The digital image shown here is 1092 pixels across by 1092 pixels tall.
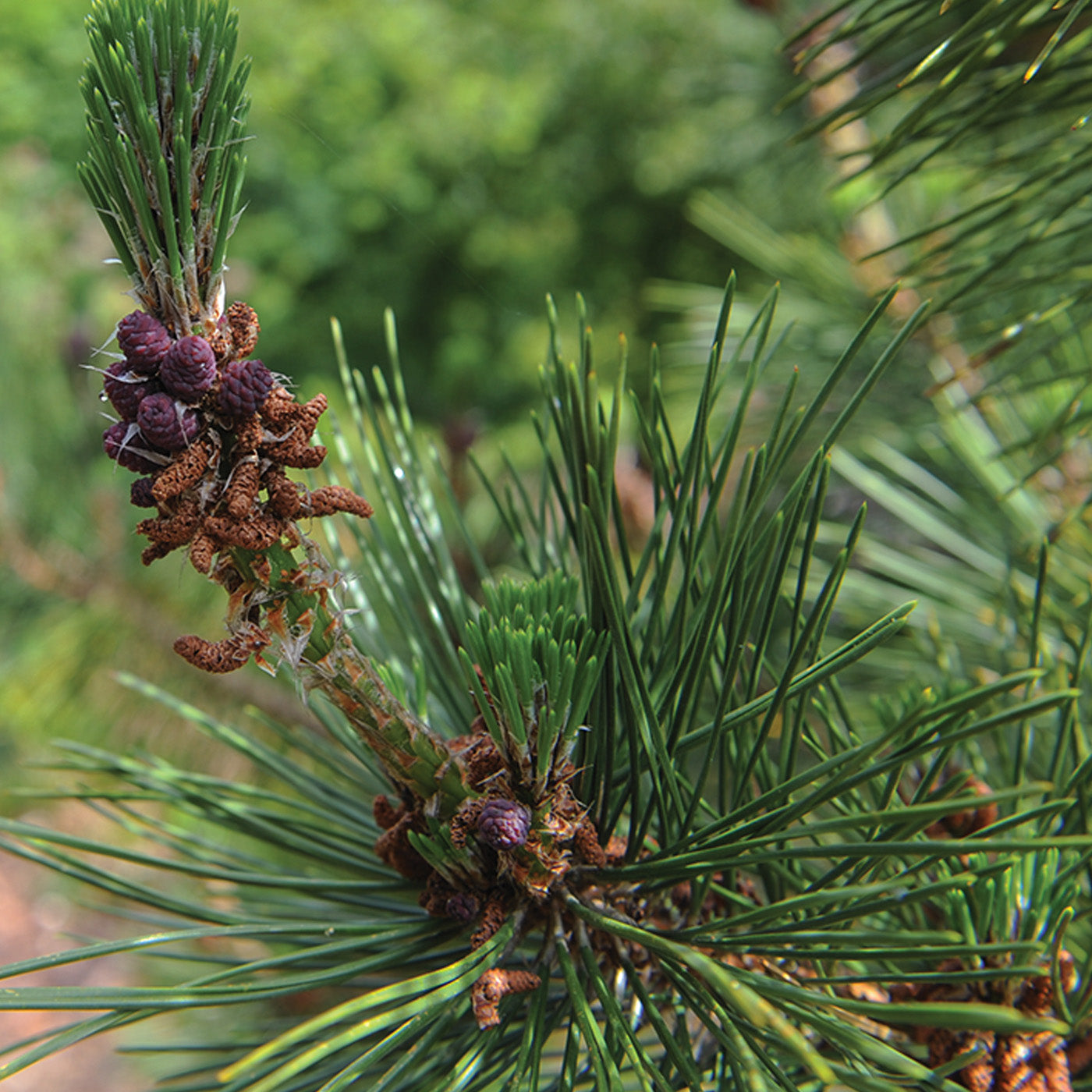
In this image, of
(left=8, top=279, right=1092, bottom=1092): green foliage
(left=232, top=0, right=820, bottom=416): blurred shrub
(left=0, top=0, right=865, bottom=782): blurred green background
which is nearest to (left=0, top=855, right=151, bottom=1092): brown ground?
(left=0, top=0, right=865, bottom=782): blurred green background

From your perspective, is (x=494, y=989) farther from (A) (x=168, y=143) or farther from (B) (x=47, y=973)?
(B) (x=47, y=973)

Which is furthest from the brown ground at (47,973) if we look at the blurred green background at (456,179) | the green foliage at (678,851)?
the green foliage at (678,851)

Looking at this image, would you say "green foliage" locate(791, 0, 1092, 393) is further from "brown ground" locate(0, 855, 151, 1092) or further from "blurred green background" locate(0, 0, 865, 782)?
"brown ground" locate(0, 855, 151, 1092)

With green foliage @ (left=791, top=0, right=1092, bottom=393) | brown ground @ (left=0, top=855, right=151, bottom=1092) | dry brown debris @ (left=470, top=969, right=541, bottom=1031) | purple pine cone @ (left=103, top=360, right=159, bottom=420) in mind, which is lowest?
brown ground @ (left=0, top=855, right=151, bottom=1092)

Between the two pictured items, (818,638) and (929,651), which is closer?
(818,638)

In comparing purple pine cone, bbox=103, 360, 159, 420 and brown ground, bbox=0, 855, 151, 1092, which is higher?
purple pine cone, bbox=103, 360, 159, 420

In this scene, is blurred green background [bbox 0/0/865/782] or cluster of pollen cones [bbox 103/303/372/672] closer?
cluster of pollen cones [bbox 103/303/372/672]

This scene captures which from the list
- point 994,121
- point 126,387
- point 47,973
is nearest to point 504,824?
point 126,387

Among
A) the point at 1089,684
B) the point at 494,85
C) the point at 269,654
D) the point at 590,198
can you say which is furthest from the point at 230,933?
the point at 590,198

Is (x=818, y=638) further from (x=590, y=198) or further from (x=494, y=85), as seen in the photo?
(x=590, y=198)
